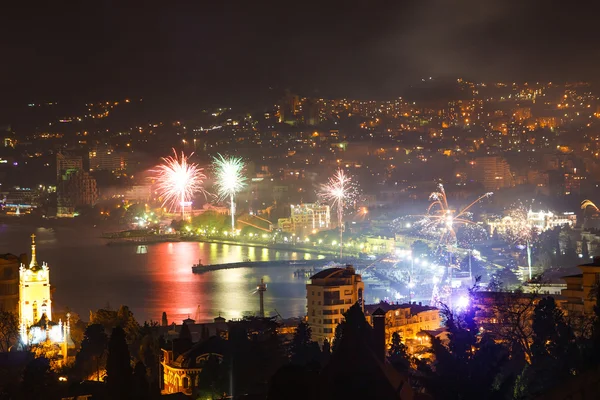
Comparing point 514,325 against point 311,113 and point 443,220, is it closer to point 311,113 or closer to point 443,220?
point 443,220

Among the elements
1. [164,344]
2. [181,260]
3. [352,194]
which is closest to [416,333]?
[164,344]

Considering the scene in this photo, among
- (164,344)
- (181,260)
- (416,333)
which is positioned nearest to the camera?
(164,344)

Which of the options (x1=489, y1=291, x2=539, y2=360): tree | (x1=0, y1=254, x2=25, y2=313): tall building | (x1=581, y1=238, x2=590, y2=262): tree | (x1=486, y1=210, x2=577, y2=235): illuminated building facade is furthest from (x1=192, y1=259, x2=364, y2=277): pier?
(x1=489, y1=291, x2=539, y2=360): tree

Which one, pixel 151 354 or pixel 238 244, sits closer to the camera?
pixel 151 354

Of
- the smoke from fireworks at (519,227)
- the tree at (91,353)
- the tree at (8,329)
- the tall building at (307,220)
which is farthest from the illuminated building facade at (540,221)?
the tree at (91,353)

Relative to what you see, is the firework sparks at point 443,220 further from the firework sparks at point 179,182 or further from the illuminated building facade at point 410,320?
the illuminated building facade at point 410,320

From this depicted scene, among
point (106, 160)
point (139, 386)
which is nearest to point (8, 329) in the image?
point (139, 386)

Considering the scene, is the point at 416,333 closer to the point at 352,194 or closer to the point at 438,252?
the point at 438,252

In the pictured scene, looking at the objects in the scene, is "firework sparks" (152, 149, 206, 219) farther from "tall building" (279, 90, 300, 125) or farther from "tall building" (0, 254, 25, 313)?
"tall building" (0, 254, 25, 313)
